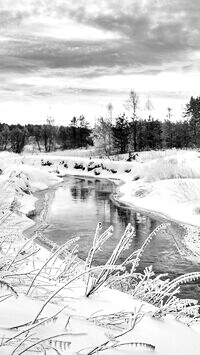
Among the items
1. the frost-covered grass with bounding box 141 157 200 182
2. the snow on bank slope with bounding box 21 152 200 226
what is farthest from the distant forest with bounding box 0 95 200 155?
the frost-covered grass with bounding box 141 157 200 182

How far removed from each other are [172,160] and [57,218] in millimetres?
12588

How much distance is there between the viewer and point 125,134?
5953cm

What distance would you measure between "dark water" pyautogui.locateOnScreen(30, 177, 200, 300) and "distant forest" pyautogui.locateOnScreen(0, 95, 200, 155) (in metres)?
37.1

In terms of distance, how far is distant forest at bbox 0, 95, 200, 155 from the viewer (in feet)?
200

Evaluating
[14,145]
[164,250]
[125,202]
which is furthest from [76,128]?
[164,250]

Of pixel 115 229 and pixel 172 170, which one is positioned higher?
pixel 172 170

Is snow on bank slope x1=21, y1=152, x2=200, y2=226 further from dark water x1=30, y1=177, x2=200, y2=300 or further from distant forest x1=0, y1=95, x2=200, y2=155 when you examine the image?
distant forest x1=0, y1=95, x2=200, y2=155

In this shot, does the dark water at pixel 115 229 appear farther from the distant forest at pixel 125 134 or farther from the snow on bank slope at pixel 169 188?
the distant forest at pixel 125 134

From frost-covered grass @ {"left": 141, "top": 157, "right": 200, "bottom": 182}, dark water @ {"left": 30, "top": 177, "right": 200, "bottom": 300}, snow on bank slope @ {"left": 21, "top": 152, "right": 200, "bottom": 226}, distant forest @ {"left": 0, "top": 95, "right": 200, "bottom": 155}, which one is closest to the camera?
dark water @ {"left": 30, "top": 177, "right": 200, "bottom": 300}

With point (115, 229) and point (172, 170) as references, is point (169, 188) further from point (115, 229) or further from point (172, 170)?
point (115, 229)

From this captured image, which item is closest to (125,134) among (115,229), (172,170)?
(172,170)

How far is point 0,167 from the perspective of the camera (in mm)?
26516

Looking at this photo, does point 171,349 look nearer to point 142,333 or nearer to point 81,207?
point 142,333

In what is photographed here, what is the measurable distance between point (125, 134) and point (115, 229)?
45.8 metres
